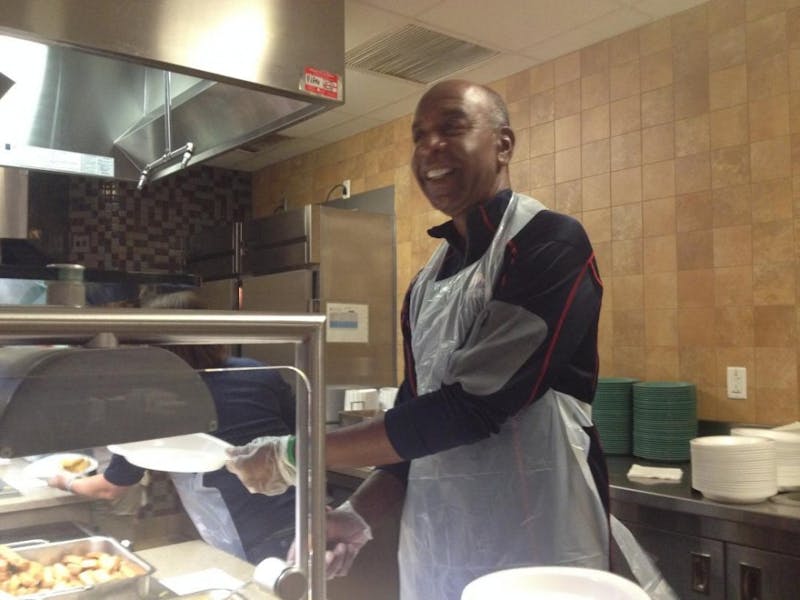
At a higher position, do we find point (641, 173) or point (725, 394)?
point (641, 173)

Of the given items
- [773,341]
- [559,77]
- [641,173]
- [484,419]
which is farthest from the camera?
[559,77]

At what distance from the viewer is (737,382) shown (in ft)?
8.57

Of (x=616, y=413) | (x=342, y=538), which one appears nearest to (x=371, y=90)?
(x=616, y=413)

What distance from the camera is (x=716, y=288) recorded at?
2.69 metres

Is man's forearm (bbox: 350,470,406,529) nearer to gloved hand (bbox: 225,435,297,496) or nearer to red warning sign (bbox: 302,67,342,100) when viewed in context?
gloved hand (bbox: 225,435,297,496)

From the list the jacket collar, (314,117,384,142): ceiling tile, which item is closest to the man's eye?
the jacket collar

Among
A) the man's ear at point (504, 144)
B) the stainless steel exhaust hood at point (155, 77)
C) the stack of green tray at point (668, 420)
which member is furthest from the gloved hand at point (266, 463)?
the stack of green tray at point (668, 420)

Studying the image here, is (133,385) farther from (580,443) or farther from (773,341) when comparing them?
(773,341)

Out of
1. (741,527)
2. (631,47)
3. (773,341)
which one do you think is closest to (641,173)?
(631,47)

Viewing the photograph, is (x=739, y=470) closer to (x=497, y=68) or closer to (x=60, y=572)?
(x=60, y=572)

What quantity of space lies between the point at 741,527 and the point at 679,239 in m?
1.19

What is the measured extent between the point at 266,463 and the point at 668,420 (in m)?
2.08

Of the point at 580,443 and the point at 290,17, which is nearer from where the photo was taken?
the point at 580,443

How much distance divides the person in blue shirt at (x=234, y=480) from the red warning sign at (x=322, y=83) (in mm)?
1436
